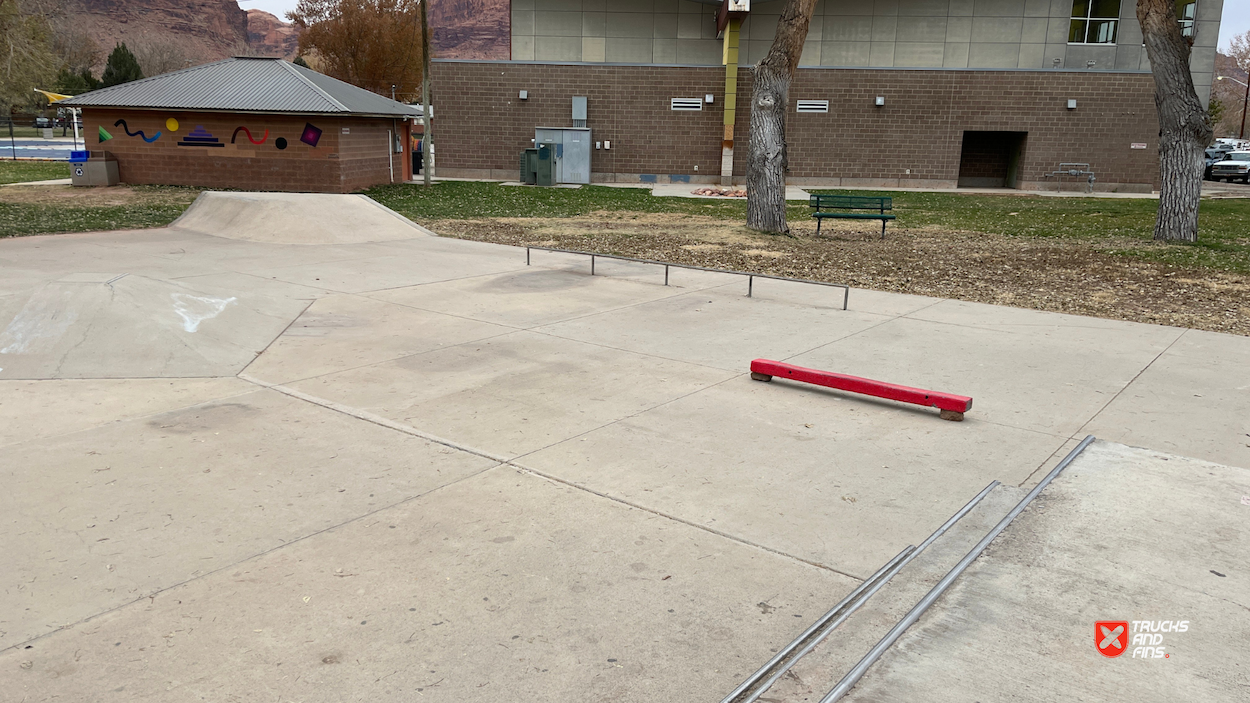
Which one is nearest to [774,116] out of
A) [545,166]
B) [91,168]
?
[545,166]

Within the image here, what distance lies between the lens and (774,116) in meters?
16.9

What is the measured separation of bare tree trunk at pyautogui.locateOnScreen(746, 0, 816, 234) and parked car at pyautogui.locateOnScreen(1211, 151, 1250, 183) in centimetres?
3592

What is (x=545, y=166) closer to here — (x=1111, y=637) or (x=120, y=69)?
(x=1111, y=637)

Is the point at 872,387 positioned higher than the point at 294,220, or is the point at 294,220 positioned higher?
the point at 294,220

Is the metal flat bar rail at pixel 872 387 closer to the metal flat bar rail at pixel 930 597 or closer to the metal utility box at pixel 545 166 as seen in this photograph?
the metal flat bar rail at pixel 930 597

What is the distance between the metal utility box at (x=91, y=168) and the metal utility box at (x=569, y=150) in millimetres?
14408

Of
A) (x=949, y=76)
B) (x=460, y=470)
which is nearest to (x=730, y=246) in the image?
(x=460, y=470)

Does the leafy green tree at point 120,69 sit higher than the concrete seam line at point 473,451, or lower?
higher

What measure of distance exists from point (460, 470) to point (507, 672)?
6.94 feet

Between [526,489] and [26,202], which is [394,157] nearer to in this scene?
[26,202]

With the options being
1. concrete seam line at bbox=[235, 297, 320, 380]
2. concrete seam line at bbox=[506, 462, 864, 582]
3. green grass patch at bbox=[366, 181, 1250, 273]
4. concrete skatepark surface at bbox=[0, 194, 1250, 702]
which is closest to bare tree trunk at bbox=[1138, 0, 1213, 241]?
green grass patch at bbox=[366, 181, 1250, 273]

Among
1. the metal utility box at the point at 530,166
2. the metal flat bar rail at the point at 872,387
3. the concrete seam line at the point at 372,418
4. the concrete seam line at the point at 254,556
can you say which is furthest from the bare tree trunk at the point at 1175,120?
the metal utility box at the point at 530,166

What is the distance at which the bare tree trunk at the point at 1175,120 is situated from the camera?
626 inches

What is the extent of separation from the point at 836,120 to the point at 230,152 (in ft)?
71.3
